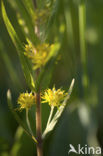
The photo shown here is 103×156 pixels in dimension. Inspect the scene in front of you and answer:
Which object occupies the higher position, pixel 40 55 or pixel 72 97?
pixel 40 55

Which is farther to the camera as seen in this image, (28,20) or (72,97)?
(72,97)

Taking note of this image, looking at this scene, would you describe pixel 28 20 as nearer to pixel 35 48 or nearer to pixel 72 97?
pixel 35 48

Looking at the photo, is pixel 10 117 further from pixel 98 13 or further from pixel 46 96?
pixel 98 13

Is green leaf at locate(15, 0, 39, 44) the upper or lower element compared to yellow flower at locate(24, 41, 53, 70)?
upper

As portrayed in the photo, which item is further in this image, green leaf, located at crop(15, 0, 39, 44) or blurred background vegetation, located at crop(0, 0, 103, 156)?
blurred background vegetation, located at crop(0, 0, 103, 156)

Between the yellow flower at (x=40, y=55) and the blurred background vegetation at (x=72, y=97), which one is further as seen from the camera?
the blurred background vegetation at (x=72, y=97)

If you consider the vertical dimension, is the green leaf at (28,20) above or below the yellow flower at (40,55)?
above

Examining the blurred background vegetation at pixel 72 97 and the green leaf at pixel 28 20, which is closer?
the green leaf at pixel 28 20

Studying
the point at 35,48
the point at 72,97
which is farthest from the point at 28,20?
the point at 72,97

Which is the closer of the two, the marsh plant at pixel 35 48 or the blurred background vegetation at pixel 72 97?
the marsh plant at pixel 35 48

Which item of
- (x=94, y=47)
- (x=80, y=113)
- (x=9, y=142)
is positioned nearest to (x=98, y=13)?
(x=94, y=47)

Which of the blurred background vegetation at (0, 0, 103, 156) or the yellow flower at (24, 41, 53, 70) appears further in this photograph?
the blurred background vegetation at (0, 0, 103, 156)
